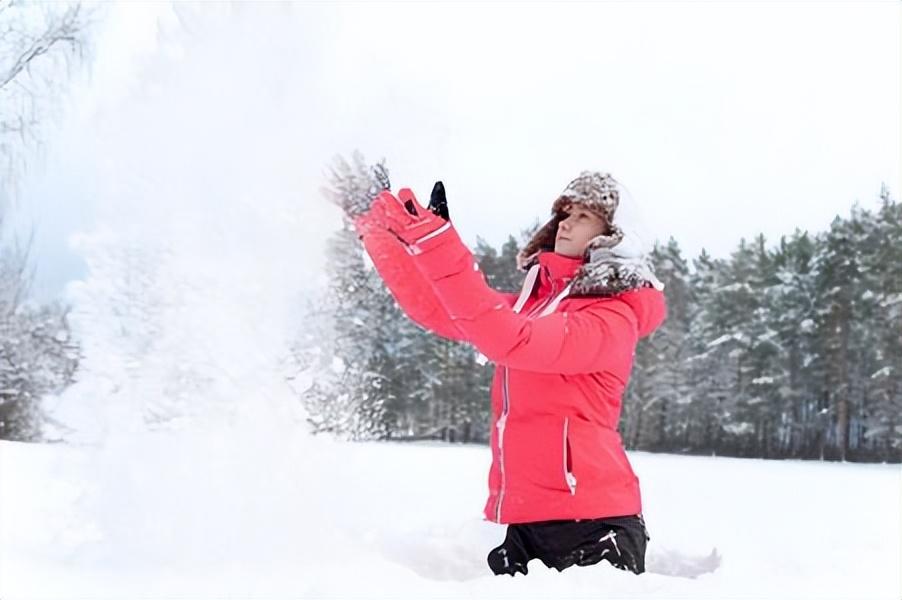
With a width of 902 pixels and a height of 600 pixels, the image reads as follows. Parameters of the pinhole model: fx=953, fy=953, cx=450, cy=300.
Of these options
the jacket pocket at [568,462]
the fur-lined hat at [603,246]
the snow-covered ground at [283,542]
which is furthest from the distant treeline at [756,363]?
the jacket pocket at [568,462]

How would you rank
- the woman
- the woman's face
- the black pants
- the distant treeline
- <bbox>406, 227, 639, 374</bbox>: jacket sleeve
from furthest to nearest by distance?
the distant treeline, the woman's face, the black pants, the woman, <bbox>406, 227, 639, 374</bbox>: jacket sleeve

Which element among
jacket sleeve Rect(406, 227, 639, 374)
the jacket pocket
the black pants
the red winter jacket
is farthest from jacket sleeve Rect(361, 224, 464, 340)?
the black pants

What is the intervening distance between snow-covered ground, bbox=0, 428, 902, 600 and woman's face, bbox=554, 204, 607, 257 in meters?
0.81

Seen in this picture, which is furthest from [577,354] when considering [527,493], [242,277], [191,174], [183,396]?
[183,396]

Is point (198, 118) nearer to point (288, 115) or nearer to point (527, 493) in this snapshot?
point (288, 115)

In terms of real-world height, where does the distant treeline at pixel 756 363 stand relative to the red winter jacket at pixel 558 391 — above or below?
above

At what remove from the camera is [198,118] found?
3.96 meters

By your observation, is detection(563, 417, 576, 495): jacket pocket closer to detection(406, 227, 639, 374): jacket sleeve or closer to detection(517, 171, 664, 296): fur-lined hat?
detection(406, 227, 639, 374): jacket sleeve

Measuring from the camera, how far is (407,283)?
7.33 ft

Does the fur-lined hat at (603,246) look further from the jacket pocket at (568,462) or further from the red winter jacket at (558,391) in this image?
the jacket pocket at (568,462)

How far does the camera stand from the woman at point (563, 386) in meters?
2.08

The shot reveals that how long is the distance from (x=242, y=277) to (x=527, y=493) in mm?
2904

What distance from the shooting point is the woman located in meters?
2.08

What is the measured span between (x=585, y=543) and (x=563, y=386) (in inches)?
14.5
